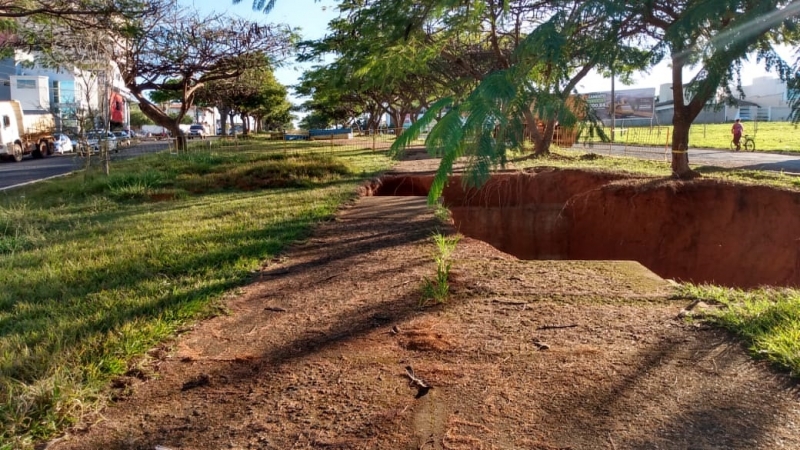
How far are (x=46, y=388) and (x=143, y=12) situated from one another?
11.7 meters

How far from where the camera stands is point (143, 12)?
41.0 ft

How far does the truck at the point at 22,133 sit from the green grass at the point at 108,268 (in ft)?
53.7

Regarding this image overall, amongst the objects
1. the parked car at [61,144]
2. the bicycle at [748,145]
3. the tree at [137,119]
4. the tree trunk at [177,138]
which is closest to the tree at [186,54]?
the tree trunk at [177,138]

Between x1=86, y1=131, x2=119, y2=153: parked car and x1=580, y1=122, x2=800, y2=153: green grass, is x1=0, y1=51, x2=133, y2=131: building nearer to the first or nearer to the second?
x1=86, y1=131, x2=119, y2=153: parked car

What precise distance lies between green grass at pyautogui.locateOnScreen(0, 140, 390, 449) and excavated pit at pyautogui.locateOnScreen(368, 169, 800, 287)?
12.5 ft

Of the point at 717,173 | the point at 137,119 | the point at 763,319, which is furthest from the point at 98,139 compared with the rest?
the point at 137,119

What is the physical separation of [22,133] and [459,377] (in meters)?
31.9

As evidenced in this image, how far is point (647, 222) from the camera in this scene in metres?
11.3

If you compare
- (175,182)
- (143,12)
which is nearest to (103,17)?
(143,12)

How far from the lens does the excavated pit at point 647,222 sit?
1031cm

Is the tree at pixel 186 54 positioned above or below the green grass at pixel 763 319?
above

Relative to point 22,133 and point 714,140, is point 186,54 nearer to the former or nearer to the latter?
point 22,133

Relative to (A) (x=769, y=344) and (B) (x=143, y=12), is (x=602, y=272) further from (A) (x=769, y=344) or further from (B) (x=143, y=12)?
(B) (x=143, y=12)

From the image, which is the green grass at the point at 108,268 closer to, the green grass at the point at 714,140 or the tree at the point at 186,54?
the tree at the point at 186,54
